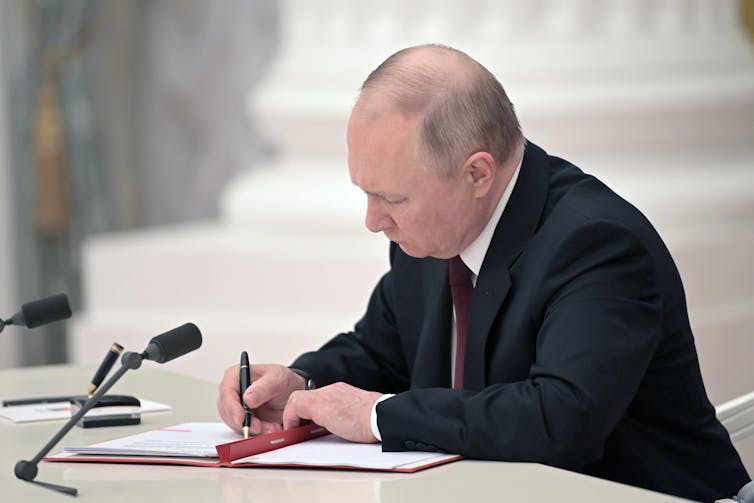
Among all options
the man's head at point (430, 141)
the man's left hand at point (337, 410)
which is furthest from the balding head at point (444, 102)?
the man's left hand at point (337, 410)

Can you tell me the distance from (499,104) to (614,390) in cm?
60

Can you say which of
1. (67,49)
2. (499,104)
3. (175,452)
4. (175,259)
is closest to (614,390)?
(499,104)

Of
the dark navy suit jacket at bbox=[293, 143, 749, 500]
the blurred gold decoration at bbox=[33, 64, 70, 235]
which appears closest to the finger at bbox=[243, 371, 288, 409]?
the dark navy suit jacket at bbox=[293, 143, 749, 500]

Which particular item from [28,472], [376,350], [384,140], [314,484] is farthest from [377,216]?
[28,472]

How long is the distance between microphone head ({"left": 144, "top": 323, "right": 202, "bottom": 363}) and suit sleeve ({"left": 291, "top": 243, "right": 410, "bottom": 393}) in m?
0.73

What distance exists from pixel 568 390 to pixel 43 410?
1243 millimetres

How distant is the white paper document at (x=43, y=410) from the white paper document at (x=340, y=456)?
0.64 m

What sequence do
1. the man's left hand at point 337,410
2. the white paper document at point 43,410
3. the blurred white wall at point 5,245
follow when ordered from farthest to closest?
the blurred white wall at point 5,245 → the white paper document at point 43,410 → the man's left hand at point 337,410

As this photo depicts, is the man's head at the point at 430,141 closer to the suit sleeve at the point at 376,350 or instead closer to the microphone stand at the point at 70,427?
the suit sleeve at the point at 376,350

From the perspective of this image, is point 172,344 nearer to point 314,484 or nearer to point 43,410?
point 314,484

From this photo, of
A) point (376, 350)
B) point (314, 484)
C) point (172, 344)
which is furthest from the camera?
point (376, 350)

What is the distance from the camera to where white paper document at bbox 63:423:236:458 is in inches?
96.0

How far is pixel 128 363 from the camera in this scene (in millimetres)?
2209

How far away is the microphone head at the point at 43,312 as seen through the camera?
2.80 metres
